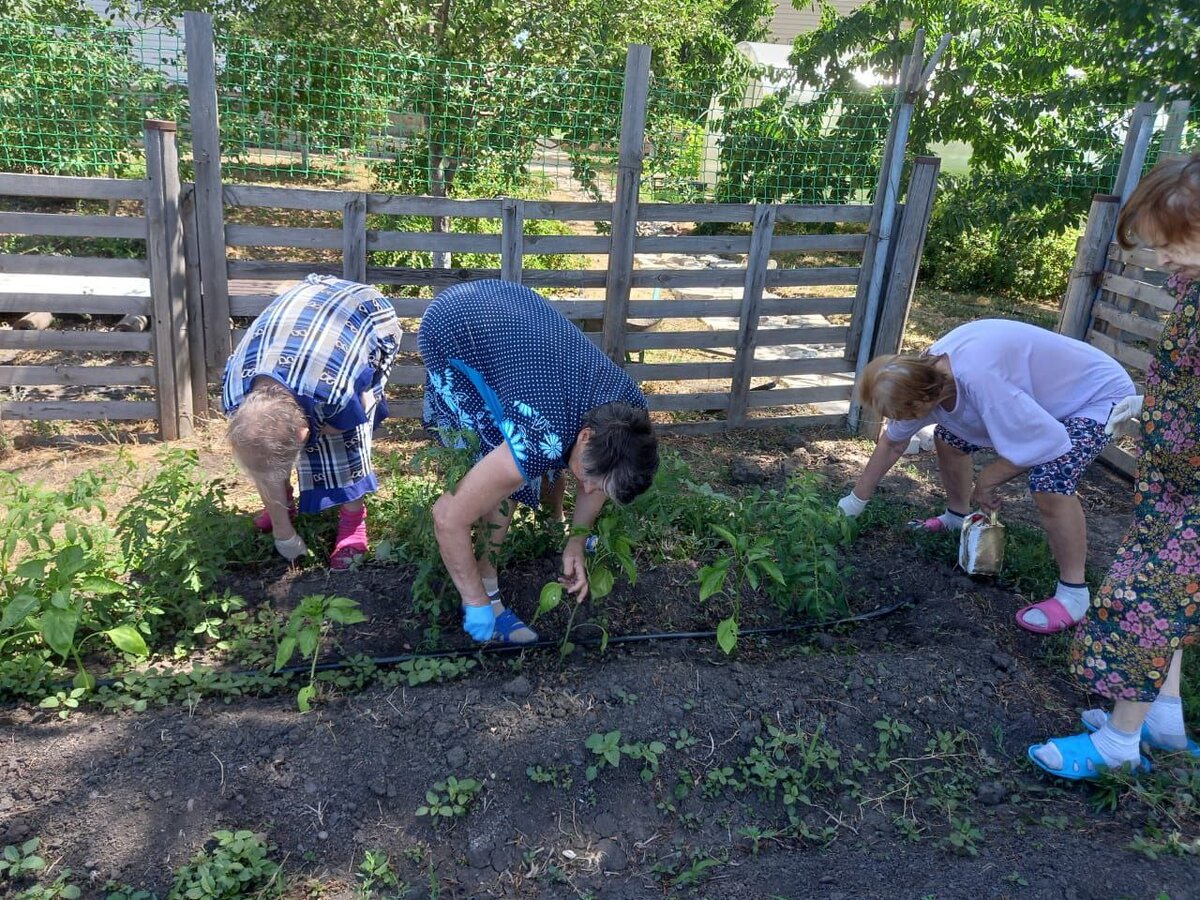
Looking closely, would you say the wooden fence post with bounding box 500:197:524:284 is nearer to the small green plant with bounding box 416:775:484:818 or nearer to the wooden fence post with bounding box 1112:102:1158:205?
the small green plant with bounding box 416:775:484:818

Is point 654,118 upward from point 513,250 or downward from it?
upward

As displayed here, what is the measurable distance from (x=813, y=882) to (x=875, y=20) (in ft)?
23.8

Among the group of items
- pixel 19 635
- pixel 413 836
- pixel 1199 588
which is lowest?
pixel 413 836

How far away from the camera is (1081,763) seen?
274 cm

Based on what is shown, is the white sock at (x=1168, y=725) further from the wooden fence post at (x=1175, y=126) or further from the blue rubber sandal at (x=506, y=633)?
the wooden fence post at (x=1175, y=126)

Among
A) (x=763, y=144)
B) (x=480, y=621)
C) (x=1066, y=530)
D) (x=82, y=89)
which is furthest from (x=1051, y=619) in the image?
(x=82, y=89)

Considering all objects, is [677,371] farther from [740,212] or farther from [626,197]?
[626,197]

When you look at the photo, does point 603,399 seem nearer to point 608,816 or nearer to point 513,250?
point 608,816

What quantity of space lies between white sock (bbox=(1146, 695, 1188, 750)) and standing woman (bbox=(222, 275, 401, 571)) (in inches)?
106

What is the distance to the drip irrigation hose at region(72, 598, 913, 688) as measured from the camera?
2.99 metres

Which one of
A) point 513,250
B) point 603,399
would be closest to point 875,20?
point 513,250

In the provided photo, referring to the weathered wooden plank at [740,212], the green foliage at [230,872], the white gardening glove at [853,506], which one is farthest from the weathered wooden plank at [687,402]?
the green foliage at [230,872]

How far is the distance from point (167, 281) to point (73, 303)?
0.46 metres

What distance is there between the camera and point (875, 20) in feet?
25.5
